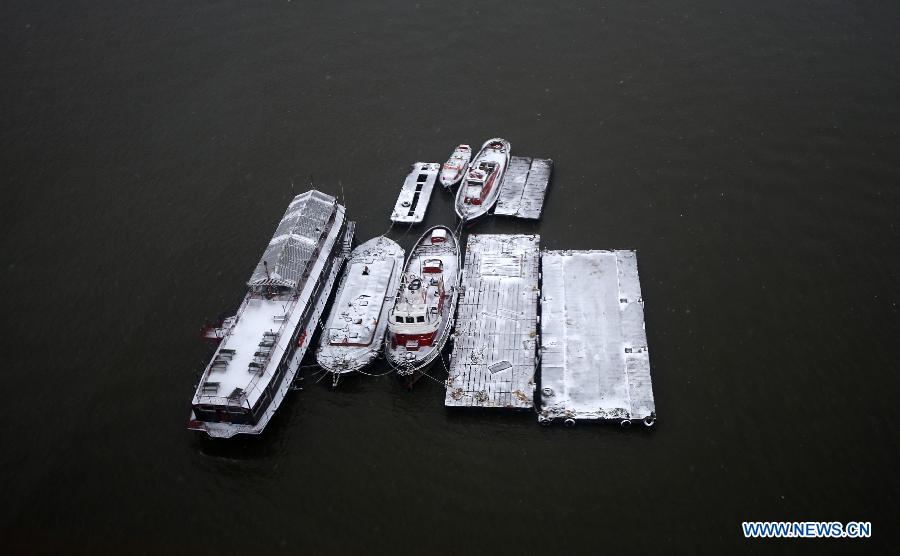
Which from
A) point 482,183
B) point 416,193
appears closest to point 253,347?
point 416,193

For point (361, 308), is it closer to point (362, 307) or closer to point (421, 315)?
point (362, 307)

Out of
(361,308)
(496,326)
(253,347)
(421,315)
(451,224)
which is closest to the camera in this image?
(253,347)

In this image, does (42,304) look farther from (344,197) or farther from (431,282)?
(431,282)

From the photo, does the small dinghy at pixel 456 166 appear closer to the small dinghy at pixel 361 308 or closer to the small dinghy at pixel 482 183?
the small dinghy at pixel 482 183

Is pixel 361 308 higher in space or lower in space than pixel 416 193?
lower

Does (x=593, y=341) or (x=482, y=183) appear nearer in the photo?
(x=593, y=341)

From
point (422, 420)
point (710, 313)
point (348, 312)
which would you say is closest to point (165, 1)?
point (348, 312)

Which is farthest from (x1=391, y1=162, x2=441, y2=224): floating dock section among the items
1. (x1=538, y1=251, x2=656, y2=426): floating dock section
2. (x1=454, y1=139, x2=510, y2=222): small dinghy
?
(x1=538, y1=251, x2=656, y2=426): floating dock section
